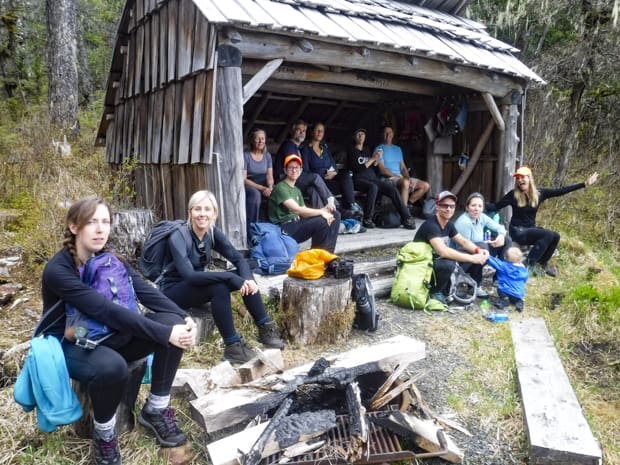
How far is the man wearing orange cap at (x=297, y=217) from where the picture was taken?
5483 millimetres

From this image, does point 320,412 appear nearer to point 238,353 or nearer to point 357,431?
point 357,431

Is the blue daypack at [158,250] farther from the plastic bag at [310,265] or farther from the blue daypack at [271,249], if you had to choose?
the blue daypack at [271,249]

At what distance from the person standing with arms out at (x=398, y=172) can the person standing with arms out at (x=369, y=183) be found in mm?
158

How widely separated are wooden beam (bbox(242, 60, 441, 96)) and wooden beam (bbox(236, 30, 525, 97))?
1.77 ft

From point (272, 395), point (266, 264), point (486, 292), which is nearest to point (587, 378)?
point (486, 292)

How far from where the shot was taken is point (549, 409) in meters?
3.13

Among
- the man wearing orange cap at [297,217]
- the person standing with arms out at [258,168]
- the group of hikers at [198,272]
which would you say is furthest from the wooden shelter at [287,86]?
the group of hikers at [198,272]

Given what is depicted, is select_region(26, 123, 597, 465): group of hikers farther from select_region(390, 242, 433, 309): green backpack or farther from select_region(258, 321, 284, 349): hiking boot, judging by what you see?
select_region(390, 242, 433, 309): green backpack

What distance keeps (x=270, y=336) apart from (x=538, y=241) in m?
4.17

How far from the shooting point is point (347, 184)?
805cm

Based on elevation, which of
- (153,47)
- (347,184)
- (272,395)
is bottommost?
(272,395)

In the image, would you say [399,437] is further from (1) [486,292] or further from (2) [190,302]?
(1) [486,292]

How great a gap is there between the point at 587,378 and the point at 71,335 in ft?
12.3

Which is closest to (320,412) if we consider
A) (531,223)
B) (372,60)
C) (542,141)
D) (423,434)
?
(423,434)
